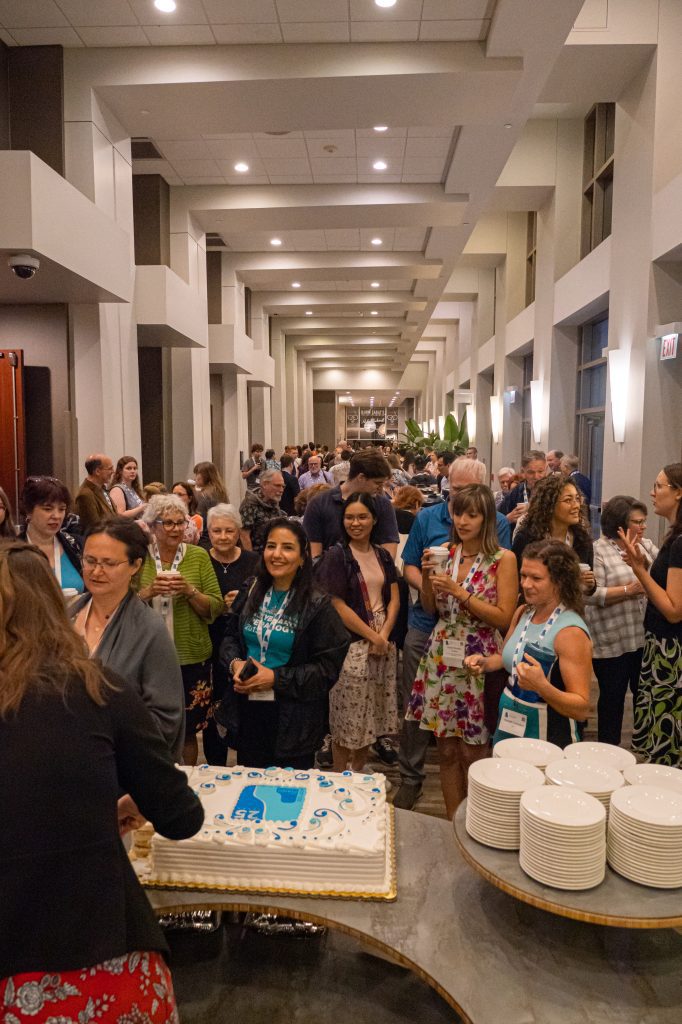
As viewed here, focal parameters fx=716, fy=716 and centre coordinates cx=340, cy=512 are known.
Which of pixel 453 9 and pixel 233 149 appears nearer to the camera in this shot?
pixel 453 9

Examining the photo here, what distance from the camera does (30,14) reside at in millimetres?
5633

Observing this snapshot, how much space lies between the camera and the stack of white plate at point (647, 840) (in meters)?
1.58

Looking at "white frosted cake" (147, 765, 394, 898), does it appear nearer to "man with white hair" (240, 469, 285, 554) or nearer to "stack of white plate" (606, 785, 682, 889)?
"stack of white plate" (606, 785, 682, 889)

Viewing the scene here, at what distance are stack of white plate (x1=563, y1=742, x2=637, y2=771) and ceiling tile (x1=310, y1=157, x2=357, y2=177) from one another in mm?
8132

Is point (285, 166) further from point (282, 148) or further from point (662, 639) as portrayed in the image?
point (662, 639)

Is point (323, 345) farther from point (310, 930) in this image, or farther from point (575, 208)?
point (310, 930)

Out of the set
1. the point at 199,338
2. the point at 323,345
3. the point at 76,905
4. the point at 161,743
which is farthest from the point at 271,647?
the point at 323,345

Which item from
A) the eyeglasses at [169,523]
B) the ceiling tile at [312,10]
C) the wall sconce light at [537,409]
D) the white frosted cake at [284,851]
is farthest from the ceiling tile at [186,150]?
the white frosted cake at [284,851]

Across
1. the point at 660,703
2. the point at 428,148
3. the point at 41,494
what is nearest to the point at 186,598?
the point at 41,494

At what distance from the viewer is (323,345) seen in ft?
82.3

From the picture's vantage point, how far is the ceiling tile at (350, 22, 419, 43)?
5.75 meters

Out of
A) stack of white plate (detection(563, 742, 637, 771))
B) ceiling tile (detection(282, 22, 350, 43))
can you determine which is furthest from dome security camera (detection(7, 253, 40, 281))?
Result: stack of white plate (detection(563, 742, 637, 771))

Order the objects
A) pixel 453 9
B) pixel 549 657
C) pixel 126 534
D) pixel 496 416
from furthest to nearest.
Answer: pixel 496 416 < pixel 453 9 < pixel 549 657 < pixel 126 534

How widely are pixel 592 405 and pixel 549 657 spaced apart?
29.5 ft
